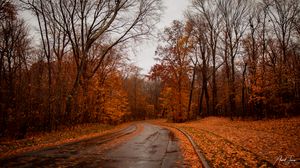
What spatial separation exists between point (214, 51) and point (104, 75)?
56.6 feet

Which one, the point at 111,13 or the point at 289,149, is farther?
the point at 111,13

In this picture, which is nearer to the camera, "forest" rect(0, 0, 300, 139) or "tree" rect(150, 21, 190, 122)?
"forest" rect(0, 0, 300, 139)

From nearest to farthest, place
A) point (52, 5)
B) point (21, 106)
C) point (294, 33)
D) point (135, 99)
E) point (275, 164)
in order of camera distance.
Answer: point (275, 164) < point (21, 106) < point (52, 5) < point (294, 33) < point (135, 99)

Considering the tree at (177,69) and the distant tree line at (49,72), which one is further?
the tree at (177,69)

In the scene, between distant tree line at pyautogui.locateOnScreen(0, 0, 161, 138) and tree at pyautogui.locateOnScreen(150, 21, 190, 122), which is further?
tree at pyautogui.locateOnScreen(150, 21, 190, 122)

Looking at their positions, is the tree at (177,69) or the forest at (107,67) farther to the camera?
the tree at (177,69)

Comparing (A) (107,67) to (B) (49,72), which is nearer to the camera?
(B) (49,72)

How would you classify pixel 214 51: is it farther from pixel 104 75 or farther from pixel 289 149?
pixel 289 149

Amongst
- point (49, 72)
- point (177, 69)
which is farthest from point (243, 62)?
point (49, 72)

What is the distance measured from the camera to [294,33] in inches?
1188

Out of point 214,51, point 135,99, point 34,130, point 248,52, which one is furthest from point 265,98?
point 135,99

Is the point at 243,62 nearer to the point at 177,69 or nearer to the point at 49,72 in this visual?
the point at 177,69

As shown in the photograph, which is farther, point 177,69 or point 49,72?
point 177,69

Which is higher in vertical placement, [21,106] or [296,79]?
[296,79]
